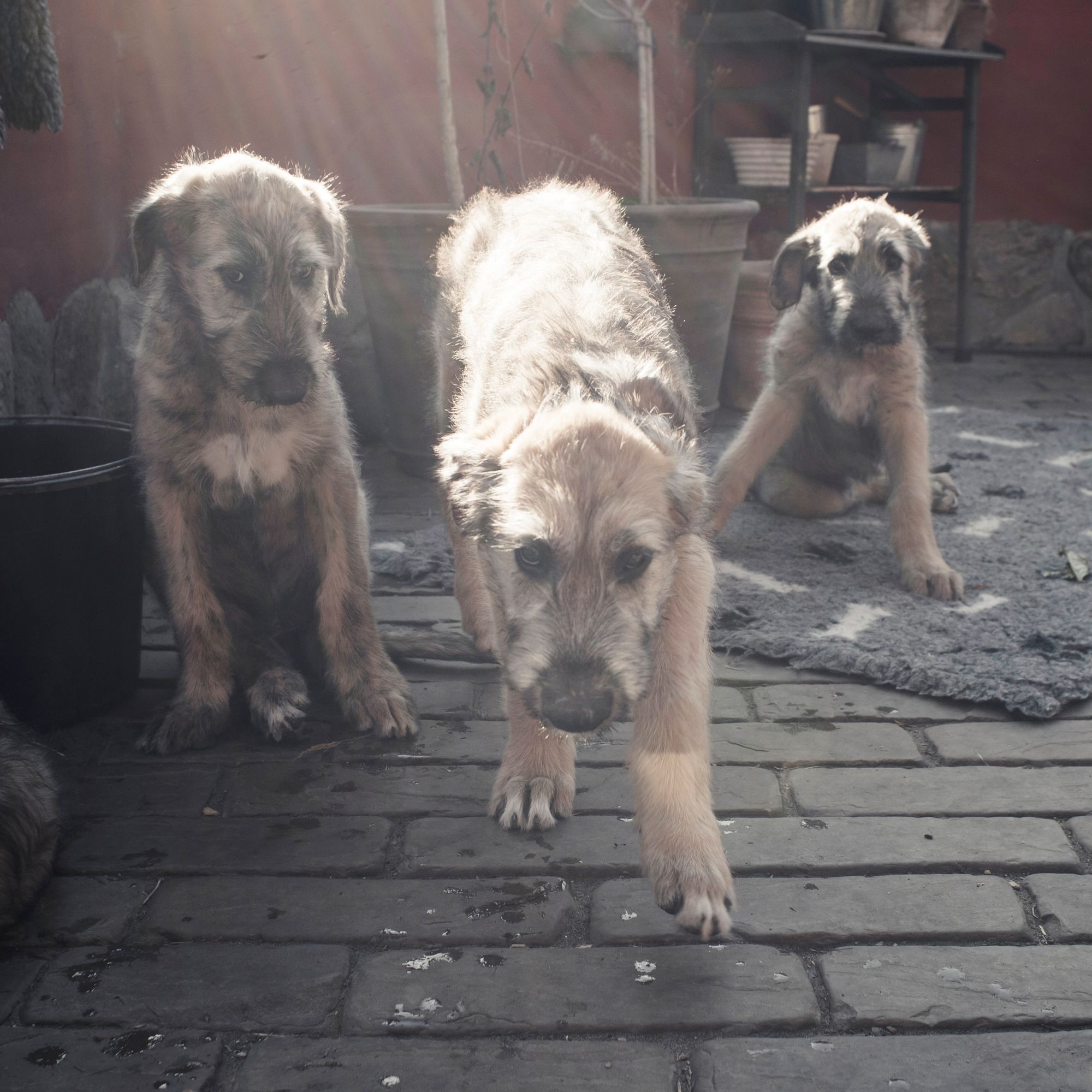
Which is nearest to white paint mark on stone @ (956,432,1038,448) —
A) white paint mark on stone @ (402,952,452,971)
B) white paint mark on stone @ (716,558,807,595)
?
white paint mark on stone @ (716,558,807,595)

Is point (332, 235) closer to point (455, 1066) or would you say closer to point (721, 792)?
point (721, 792)

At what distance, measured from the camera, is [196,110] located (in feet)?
17.7

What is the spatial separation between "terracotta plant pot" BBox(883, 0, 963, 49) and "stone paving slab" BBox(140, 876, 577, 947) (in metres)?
6.85

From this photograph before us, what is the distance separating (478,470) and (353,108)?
4374 mm

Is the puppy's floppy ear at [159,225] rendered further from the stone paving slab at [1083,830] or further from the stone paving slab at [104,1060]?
the stone paving slab at [1083,830]

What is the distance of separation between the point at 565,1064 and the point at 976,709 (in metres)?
1.79

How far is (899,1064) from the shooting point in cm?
178

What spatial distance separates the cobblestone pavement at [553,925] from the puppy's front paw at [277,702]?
0.08 m

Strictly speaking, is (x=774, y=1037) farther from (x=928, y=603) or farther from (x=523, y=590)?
(x=928, y=603)

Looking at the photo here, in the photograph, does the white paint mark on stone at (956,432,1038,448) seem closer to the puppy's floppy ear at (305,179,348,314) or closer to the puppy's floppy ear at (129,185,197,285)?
the puppy's floppy ear at (305,179,348,314)

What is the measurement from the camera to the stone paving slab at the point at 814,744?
2803mm

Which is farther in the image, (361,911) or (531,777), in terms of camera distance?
(531,777)

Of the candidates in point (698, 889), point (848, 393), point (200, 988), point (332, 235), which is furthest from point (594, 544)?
point (848, 393)

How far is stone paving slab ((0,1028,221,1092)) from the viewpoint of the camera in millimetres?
1750
